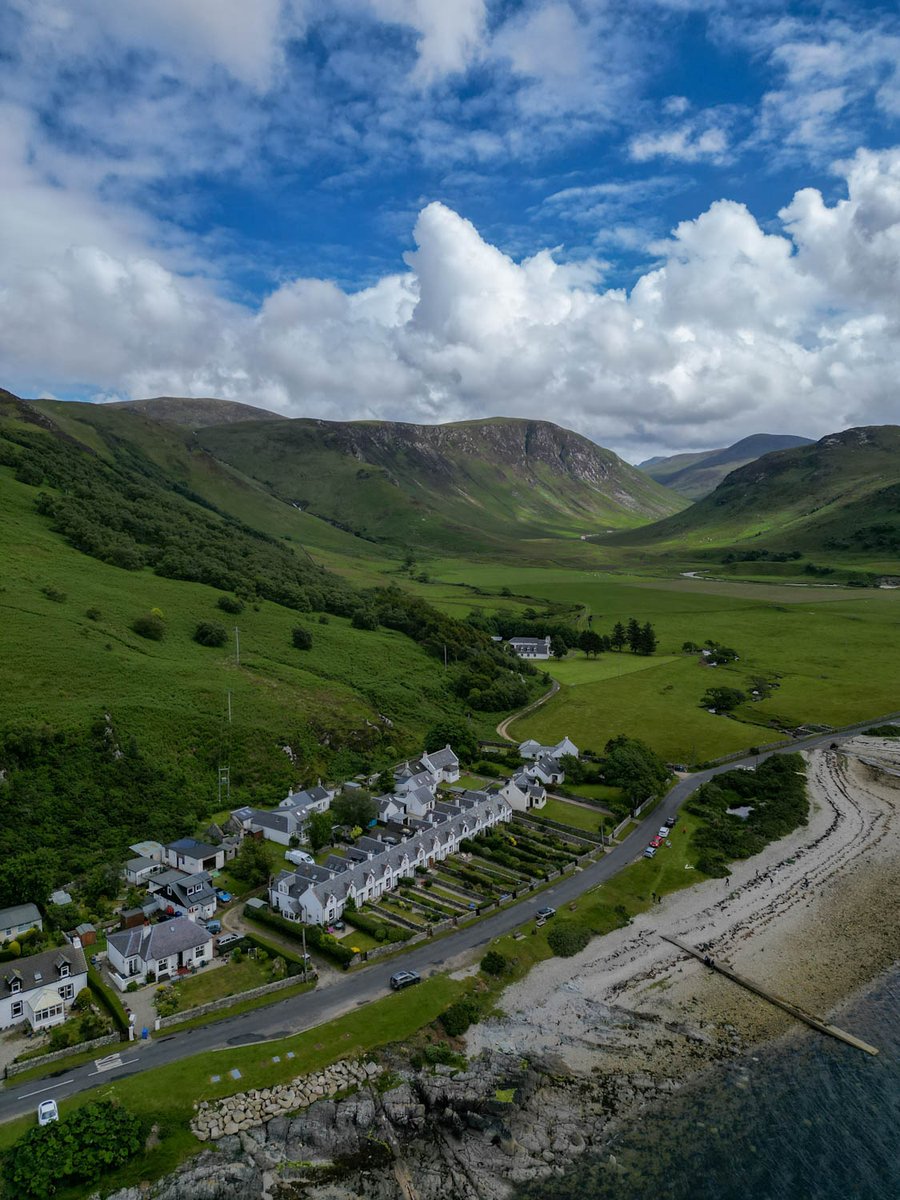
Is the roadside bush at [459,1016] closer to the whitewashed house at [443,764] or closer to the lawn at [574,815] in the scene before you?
the lawn at [574,815]

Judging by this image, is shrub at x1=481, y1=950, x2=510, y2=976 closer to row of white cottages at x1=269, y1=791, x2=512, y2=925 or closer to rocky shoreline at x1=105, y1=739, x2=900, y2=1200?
rocky shoreline at x1=105, y1=739, x2=900, y2=1200

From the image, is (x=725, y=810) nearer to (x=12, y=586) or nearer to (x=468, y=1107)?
(x=468, y=1107)

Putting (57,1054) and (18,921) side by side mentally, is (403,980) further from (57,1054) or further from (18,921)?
(18,921)

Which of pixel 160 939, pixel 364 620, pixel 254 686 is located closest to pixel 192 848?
pixel 160 939

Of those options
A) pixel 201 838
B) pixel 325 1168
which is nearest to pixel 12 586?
pixel 201 838

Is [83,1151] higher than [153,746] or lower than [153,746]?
lower
